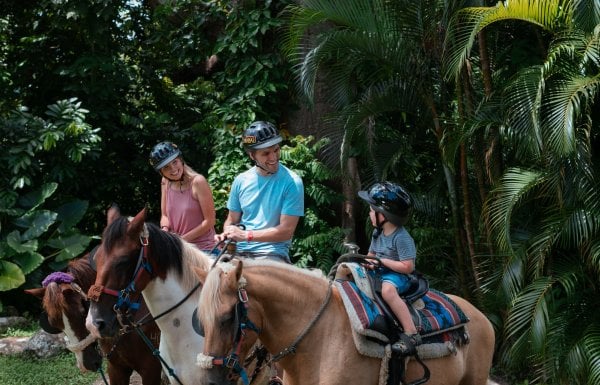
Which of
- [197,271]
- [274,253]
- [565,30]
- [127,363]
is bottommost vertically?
[127,363]

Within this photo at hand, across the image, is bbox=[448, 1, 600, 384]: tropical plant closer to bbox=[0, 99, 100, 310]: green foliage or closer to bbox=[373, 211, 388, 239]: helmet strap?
bbox=[373, 211, 388, 239]: helmet strap

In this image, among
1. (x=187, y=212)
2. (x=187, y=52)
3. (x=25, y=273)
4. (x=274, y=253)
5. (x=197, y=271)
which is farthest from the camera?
(x=187, y=52)

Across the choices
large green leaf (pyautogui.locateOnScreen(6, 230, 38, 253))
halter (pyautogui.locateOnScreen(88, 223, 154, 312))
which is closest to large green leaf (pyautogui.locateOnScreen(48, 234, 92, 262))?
large green leaf (pyautogui.locateOnScreen(6, 230, 38, 253))

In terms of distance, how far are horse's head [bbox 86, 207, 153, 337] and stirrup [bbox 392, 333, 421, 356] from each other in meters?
1.71

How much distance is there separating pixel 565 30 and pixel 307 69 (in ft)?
9.06

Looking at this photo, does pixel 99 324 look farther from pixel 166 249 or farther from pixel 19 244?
pixel 19 244

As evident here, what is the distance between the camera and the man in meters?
5.47

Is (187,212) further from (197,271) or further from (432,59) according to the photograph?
(432,59)

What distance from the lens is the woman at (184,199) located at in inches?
238

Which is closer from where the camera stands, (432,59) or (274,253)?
(274,253)

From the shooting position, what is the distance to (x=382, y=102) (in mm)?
9344

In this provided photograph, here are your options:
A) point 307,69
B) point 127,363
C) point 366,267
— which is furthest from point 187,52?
point 366,267

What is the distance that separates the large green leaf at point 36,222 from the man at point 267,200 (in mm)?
6007

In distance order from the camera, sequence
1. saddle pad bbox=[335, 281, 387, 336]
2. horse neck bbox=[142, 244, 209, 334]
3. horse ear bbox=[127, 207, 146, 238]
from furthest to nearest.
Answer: horse neck bbox=[142, 244, 209, 334] < horse ear bbox=[127, 207, 146, 238] < saddle pad bbox=[335, 281, 387, 336]
